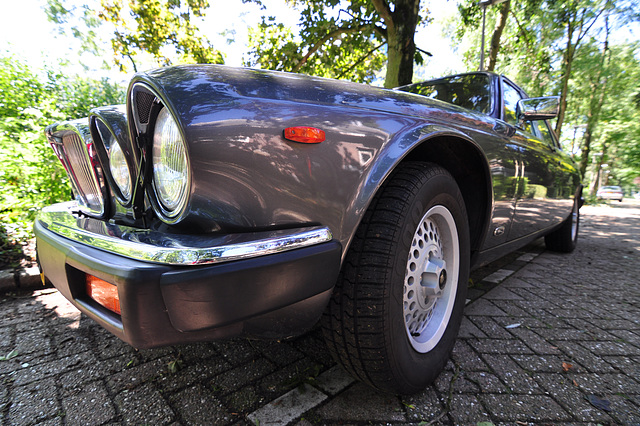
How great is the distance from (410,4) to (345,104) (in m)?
5.31

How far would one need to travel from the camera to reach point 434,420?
4.11 feet

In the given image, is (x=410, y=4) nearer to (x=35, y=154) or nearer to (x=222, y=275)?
(x=35, y=154)

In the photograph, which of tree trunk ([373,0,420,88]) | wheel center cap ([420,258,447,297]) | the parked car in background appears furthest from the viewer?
the parked car in background

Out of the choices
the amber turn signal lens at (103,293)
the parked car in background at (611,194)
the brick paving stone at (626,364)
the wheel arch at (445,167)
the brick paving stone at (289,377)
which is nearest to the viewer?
the amber turn signal lens at (103,293)

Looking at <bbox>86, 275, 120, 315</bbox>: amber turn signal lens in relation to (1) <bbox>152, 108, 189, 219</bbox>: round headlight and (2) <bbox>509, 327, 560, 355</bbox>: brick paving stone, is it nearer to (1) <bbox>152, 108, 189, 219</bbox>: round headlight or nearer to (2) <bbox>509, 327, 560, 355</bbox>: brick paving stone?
(1) <bbox>152, 108, 189, 219</bbox>: round headlight

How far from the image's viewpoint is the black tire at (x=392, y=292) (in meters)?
1.16

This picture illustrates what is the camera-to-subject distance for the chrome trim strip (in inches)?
33.2

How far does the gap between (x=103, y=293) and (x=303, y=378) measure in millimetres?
886

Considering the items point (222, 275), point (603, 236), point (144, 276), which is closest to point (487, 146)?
point (222, 275)

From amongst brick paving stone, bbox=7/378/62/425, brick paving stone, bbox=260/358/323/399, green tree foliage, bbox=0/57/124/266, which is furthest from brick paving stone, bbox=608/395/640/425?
green tree foliage, bbox=0/57/124/266

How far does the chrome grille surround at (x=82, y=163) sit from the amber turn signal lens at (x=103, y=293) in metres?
0.41

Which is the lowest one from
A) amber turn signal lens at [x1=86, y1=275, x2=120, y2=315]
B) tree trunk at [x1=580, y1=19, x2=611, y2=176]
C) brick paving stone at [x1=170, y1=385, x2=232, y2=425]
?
brick paving stone at [x1=170, y1=385, x2=232, y2=425]

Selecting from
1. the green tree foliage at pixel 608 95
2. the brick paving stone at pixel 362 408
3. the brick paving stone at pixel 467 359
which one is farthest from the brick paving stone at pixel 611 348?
the green tree foliage at pixel 608 95

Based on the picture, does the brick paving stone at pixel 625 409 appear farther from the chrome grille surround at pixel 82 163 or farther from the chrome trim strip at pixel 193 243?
the chrome grille surround at pixel 82 163
